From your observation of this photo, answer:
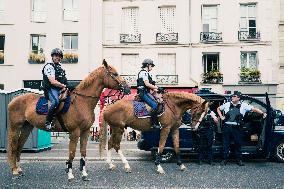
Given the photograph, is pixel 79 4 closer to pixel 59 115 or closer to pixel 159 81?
pixel 159 81

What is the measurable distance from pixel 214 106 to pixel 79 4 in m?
21.3

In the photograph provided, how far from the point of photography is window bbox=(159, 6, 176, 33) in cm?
3064

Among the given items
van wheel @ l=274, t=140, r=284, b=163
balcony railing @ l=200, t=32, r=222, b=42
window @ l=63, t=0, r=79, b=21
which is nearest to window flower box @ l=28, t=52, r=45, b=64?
window @ l=63, t=0, r=79, b=21

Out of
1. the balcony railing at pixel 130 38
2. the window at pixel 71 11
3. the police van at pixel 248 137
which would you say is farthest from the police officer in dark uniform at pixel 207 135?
the window at pixel 71 11

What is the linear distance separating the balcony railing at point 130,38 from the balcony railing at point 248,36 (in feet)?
26.3

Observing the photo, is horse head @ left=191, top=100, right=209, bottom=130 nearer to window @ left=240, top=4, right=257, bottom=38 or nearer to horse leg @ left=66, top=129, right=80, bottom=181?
horse leg @ left=66, top=129, right=80, bottom=181

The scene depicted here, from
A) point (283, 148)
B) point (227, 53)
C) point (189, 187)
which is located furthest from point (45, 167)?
point (227, 53)

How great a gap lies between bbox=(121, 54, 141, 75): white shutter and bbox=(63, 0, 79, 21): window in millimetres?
5169

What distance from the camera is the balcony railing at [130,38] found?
30.6 m

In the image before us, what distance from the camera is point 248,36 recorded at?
98.9 feet

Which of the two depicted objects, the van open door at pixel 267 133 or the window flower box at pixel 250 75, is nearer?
the van open door at pixel 267 133

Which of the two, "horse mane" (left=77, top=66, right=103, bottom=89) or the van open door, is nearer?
"horse mane" (left=77, top=66, right=103, bottom=89)

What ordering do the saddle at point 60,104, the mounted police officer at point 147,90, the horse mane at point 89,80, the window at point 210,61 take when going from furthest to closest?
the window at point 210,61 → the mounted police officer at point 147,90 → the horse mane at point 89,80 → the saddle at point 60,104

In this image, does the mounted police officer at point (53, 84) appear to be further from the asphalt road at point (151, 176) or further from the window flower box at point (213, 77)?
the window flower box at point (213, 77)
